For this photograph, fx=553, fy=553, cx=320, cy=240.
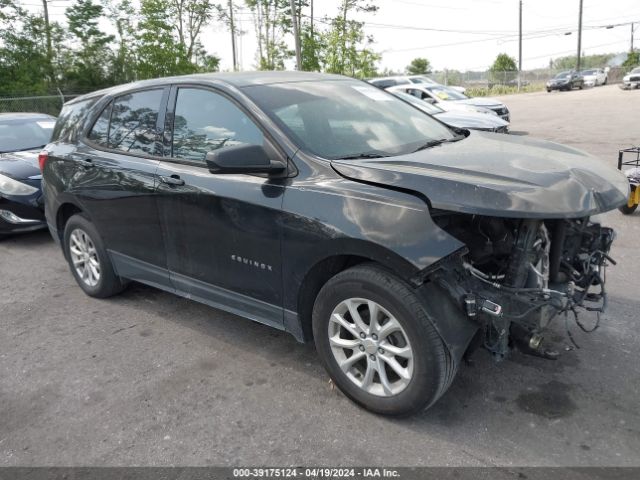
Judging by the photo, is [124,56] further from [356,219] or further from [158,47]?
[356,219]

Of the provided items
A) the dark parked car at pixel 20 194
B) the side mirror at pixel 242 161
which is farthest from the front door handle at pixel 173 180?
the dark parked car at pixel 20 194

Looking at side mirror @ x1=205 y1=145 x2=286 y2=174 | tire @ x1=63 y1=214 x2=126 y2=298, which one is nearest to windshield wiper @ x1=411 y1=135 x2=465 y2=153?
side mirror @ x1=205 y1=145 x2=286 y2=174

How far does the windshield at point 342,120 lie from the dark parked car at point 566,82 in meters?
42.5

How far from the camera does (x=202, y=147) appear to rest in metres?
3.65

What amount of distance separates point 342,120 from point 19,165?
536 cm

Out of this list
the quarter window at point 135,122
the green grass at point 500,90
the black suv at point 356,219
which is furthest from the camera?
the green grass at point 500,90

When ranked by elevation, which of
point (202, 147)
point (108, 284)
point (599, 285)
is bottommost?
point (108, 284)

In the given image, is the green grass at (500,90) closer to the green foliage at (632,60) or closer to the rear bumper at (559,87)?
the rear bumper at (559,87)

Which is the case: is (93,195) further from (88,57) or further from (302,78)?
(88,57)

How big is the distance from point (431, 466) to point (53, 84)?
1143 inches

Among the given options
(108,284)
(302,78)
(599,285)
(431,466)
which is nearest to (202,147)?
(302,78)

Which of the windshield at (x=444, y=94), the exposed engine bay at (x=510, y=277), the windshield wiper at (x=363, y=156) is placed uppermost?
the windshield at (x=444, y=94)

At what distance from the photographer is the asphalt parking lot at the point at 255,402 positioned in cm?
273

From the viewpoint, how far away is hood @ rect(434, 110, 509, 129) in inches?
447
